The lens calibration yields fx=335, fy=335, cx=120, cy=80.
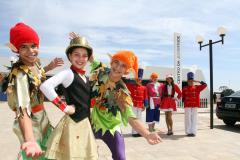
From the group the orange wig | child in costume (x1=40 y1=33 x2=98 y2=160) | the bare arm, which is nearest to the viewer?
the bare arm

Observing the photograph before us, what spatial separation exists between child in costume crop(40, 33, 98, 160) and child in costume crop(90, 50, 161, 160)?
0.71 m

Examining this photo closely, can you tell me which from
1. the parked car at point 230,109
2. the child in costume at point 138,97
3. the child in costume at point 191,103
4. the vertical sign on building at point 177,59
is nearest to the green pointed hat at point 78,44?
the child in costume at point 138,97

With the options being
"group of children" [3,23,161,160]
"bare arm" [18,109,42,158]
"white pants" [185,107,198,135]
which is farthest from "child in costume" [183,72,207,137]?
"bare arm" [18,109,42,158]

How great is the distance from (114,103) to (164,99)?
19.7ft

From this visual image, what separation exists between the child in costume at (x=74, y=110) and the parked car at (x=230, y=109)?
873 centimetres

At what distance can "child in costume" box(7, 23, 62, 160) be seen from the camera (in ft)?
8.77

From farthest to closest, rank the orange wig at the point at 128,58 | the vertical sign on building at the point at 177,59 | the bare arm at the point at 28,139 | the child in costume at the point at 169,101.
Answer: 1. the vertical sign on building at the point at 177,59
2. the child in costume at the point at 169,101
3. the orange wig at the point at 128,58
4. the bare arm at the point at 28,139

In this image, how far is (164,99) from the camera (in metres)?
9.73

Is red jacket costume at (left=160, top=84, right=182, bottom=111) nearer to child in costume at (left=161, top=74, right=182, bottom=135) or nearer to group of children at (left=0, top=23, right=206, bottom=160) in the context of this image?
child in costume at (left=161, top=74, right=182, bottom=135)

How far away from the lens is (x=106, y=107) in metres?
3.88

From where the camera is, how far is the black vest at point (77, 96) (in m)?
3.02

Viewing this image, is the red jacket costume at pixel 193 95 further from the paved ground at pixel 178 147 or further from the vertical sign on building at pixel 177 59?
the vertical sign on building at pixel 177 59

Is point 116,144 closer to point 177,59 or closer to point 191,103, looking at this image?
point 191,103

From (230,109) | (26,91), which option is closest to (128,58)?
(26,91)
